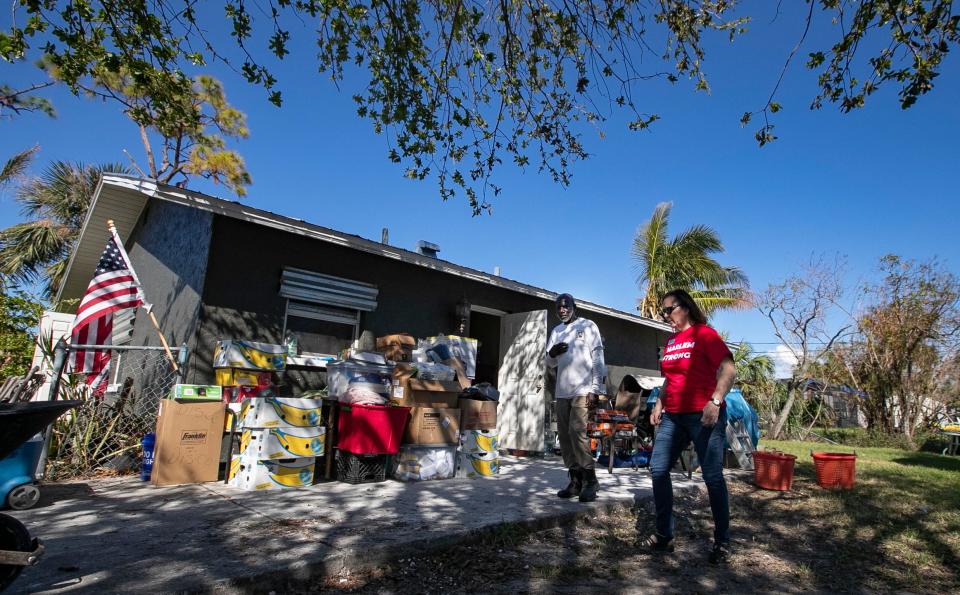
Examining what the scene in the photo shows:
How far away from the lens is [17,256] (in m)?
15.5

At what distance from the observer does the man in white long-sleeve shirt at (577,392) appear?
16.7 feet

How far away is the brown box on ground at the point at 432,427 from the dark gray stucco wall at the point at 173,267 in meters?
A: 2.89

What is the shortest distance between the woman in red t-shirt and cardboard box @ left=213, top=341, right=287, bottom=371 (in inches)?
171

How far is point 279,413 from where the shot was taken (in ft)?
17.0

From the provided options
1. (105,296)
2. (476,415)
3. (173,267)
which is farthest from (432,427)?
(173,267)

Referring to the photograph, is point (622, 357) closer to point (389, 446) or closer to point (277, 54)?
point (389, 446)

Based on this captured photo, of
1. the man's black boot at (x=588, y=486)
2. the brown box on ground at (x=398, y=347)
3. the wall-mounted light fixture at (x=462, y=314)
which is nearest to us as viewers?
the man's black boot at (x=588, y=486)

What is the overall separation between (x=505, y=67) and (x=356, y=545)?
16.3 feet

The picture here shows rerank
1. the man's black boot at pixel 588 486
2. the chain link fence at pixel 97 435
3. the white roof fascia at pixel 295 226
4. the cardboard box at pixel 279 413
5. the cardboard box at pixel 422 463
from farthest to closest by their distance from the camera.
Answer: the white roof fascia at pixel 295 226
the cardboard box at pixel 422 463
the chain link fence at pixel 97 435
the cardboard box at pixel 279 413
the man's black boot at pixel 588 486

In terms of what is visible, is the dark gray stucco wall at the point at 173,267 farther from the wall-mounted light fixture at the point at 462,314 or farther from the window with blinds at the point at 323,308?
the wall-mounted light fixture at the point at 462,314

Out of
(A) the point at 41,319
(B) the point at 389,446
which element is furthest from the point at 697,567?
(A) the point at 41,319

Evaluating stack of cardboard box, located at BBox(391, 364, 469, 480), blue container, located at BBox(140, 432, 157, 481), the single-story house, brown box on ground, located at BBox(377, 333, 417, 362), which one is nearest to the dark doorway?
the single-story house

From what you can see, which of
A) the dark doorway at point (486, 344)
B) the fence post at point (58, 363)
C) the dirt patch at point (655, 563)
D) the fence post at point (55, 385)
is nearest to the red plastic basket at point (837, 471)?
the dirt patch at point (655, 563)

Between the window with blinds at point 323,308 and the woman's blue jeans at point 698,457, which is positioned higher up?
the window with blinds at point 323,308
